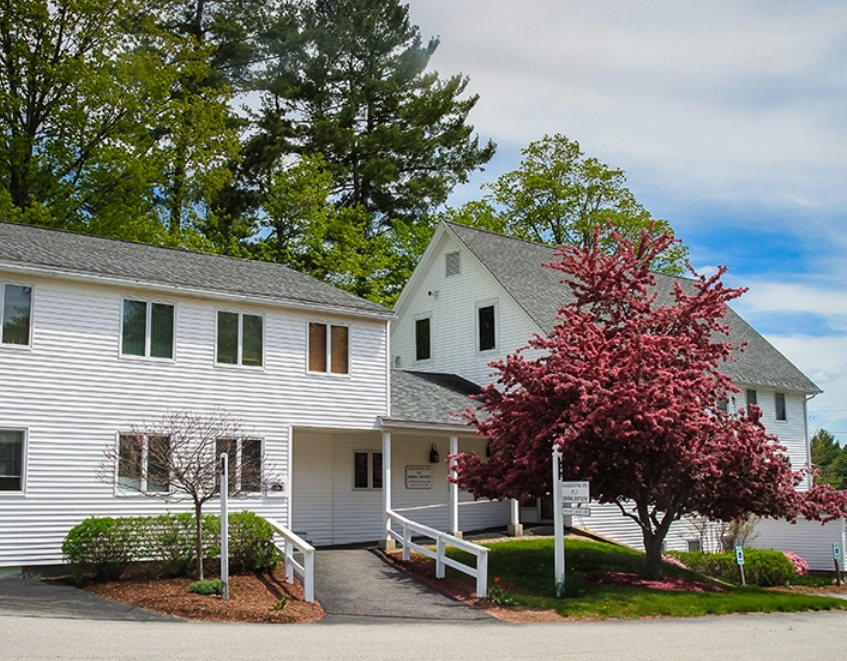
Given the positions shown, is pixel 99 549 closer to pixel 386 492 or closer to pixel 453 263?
pixel 386 492

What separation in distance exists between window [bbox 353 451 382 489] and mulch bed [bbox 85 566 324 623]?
6.35 m

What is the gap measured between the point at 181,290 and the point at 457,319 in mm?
11643

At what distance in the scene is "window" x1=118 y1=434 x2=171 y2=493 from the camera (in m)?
18.4

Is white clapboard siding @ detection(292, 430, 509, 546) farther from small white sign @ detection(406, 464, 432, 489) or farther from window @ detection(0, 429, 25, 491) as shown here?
window @ detection(0, 429, 25, 491)

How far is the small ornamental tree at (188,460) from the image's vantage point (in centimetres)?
1719

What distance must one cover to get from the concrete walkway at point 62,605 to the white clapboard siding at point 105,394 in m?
1.81

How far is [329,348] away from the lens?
2280 centimetres

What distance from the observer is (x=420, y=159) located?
45.5 metres

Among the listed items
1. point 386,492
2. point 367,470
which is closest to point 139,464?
point 386,492

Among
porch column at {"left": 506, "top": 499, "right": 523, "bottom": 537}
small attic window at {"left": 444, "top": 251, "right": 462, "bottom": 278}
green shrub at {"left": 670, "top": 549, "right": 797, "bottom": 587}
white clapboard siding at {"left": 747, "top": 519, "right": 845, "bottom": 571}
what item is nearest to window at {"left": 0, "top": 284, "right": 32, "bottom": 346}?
porch column at {"left": 506, "top": 499, "right": 523, "bottom": 537}

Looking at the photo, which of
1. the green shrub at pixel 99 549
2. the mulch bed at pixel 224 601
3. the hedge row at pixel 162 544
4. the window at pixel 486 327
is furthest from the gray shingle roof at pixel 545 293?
the green shrub at pixel 99 549

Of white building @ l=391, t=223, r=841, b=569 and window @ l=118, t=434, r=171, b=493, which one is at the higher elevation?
white building @ l=391, t=223, r=841, b=569

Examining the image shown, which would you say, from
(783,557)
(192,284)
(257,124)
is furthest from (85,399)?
(257,124)

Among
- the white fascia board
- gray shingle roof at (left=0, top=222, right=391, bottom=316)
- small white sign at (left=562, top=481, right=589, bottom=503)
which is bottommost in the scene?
small white sign at (left=562, top=481, right=589, bottom=503)
